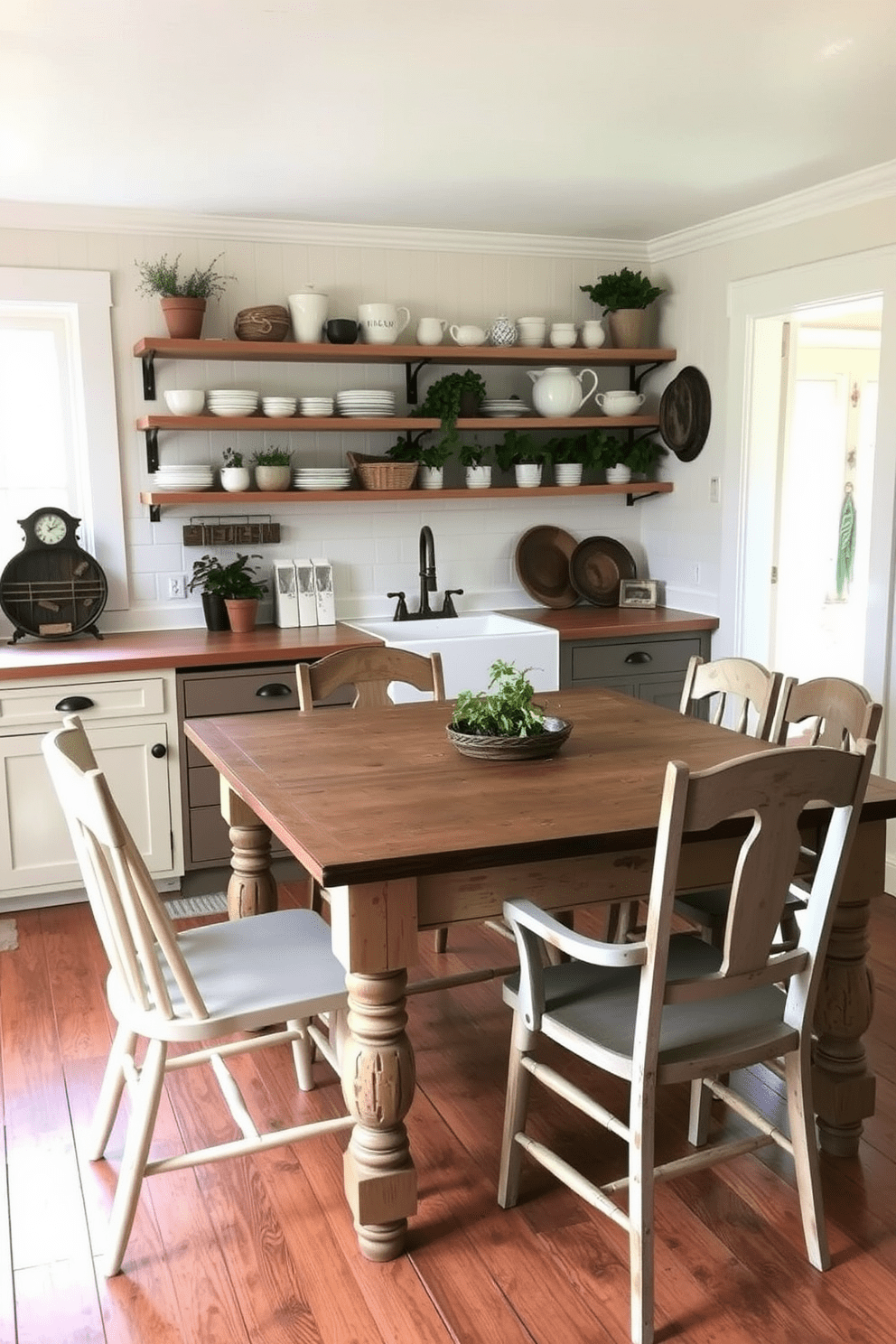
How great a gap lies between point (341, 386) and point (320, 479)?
45 centimetres

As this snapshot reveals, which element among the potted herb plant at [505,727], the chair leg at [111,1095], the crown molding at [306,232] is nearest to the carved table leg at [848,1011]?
the potted herb plant at [505,727]

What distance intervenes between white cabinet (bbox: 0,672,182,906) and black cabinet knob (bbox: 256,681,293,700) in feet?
0.97

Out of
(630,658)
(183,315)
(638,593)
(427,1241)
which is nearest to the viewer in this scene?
(427,1241)

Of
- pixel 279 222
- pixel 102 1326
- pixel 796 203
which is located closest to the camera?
pixel 102 1326

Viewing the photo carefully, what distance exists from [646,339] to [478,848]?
12.2 feet

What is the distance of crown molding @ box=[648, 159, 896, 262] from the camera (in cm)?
388

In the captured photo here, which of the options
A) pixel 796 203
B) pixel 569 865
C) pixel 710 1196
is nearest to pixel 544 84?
pixel 796 203

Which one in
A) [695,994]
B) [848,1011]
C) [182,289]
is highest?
[182,289]

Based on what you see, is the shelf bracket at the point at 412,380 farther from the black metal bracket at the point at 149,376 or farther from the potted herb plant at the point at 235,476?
the black metal bracket at the point at 149,376

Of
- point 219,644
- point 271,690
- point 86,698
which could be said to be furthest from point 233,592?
point 86,698

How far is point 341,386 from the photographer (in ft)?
15.7

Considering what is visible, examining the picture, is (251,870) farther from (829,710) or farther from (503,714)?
(829,710)

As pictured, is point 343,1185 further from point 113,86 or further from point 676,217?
point 676,217

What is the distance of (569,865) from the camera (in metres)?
2.20
